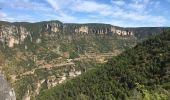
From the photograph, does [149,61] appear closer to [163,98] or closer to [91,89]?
[91,89]

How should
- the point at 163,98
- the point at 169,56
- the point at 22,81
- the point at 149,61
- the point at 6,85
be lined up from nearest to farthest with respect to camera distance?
the point at 163,98, the point at 6,85, the point at 169,56, the point at 149,61, the point at 22,81

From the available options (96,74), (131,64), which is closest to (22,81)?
(96,74)

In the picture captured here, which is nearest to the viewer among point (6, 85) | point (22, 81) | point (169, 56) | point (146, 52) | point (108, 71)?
point (6, 85)

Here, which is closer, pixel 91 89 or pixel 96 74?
pixel 91 89

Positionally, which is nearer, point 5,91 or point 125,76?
point 5,91

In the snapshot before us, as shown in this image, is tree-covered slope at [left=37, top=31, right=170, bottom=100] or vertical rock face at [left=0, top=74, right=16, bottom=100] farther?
tree-covered slope at [left=37, top=31, right=170, bottom=100]

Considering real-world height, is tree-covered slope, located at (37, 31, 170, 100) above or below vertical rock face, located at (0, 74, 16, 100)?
below

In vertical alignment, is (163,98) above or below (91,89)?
above

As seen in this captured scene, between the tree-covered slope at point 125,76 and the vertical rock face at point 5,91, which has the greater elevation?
the vertical rock face at point 5,91
